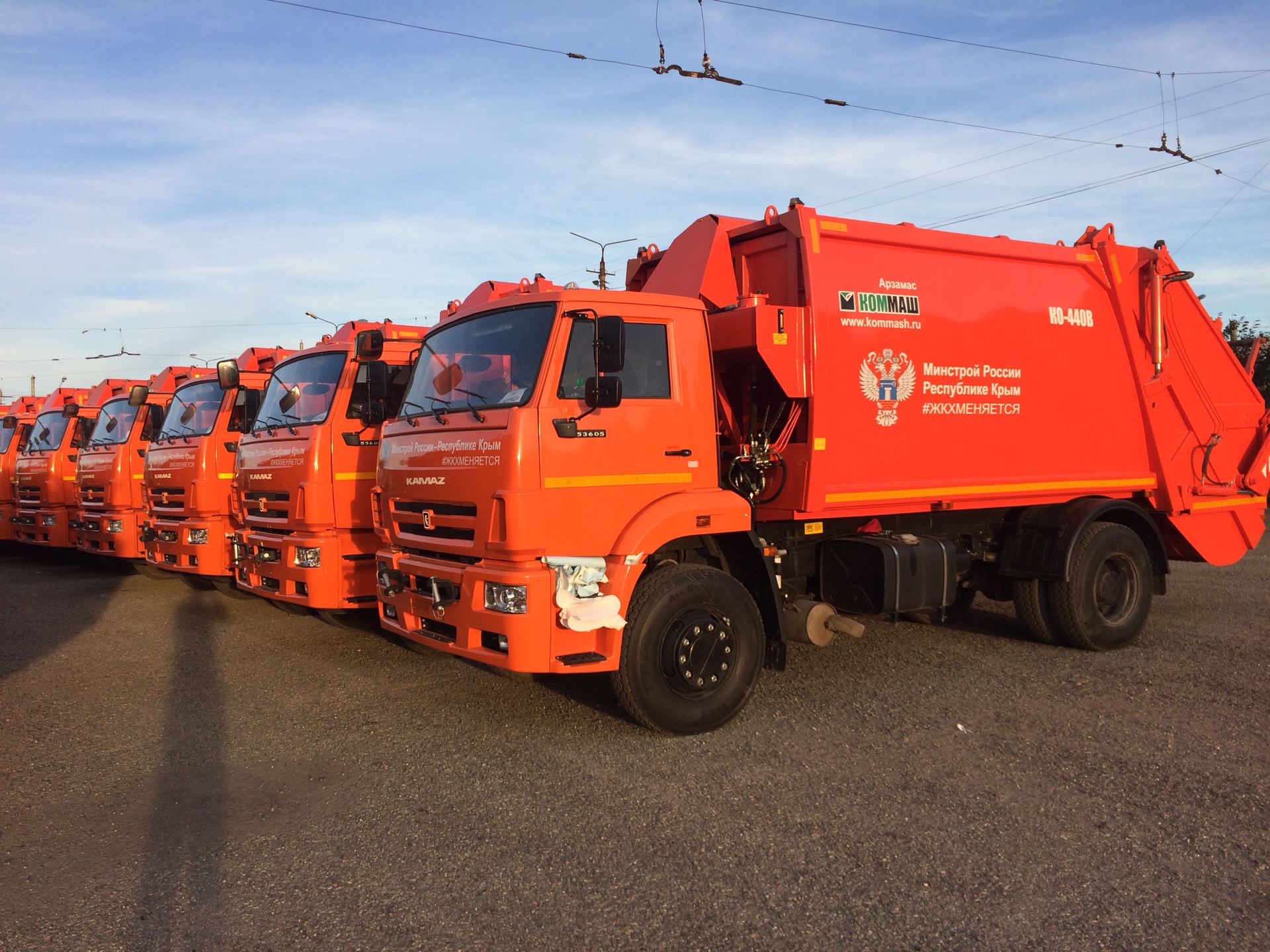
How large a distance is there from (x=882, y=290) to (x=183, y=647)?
647 cm

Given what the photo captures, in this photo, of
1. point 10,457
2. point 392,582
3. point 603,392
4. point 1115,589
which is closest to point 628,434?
point 603,392

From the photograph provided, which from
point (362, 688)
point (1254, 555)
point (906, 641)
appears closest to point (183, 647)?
point (362, 688)

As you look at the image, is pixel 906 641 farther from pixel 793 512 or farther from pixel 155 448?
pixel 155 448

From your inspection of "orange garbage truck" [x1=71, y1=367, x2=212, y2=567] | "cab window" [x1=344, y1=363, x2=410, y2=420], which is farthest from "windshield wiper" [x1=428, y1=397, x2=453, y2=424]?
"orange garbage truck" [x1=71, y1=367, x2=212, y2=567]

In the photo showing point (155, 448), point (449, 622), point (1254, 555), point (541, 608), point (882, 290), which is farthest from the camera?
point (1254, 555)

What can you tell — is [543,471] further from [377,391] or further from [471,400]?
[377,391]

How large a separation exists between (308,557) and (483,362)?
2.94 m

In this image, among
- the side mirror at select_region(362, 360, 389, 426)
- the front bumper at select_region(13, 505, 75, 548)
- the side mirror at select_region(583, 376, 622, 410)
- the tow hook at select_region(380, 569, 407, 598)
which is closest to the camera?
the side mirror at select_region(583, 376, 622, 410)

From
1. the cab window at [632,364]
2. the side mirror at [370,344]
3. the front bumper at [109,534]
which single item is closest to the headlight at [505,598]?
the cab window at [632,364]

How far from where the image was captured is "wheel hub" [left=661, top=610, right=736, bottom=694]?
17.9 ft

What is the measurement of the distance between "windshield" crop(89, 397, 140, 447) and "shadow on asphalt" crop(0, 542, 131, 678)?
6.17 ft

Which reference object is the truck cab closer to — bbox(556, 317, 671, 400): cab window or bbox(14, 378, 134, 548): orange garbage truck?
bbox(556, 317, 671, 400): cab window

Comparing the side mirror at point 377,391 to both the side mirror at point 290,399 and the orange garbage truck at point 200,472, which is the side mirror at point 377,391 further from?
the orange garbage truck at point 200,472

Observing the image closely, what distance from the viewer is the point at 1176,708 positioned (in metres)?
5.96
